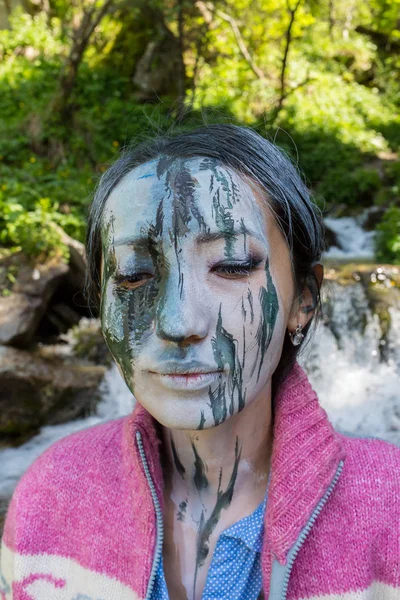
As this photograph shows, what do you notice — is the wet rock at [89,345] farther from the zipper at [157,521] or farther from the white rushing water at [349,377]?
the zipper at [157,521]

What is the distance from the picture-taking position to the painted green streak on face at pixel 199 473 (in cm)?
120

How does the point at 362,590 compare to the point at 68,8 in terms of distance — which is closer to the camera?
the point at 362,590

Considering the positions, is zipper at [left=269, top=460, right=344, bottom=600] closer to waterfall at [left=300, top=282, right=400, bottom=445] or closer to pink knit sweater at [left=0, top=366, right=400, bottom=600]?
pink knit sweater at [left=0, top=366, right=400, bottom=600]

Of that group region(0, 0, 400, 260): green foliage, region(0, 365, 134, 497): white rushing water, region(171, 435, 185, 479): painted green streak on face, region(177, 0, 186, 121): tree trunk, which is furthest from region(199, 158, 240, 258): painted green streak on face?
region(177, 0, 186, 121): tree trunk

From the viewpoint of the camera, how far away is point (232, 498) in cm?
119

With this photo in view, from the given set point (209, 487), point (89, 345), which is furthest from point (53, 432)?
point (209, 487)

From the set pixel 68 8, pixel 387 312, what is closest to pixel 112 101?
pixel 68 8

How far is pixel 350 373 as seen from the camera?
555cm

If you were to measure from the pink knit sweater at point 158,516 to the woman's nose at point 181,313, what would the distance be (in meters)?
0.30

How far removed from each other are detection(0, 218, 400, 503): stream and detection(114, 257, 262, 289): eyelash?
392 cm

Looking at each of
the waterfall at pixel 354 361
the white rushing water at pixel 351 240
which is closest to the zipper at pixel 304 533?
the waterfall at pixel 354 361

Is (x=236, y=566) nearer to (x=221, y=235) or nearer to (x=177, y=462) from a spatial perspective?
(x=177, y=462)

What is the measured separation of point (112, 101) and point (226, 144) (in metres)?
9.07

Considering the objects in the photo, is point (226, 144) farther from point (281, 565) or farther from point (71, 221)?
point (71, 221)
